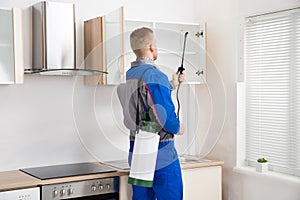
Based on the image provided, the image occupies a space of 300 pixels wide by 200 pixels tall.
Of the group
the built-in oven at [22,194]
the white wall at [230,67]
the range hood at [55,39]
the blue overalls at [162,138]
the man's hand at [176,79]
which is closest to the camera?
the built-in oven at [22,194]

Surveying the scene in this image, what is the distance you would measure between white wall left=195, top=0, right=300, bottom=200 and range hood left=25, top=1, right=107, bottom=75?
1.04 m

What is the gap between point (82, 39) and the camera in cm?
352

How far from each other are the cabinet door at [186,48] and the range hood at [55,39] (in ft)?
1.62

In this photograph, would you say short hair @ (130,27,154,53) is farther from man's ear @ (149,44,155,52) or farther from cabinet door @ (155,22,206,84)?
cabinet door @ (155,22,206,84)

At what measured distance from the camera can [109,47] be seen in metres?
3.28

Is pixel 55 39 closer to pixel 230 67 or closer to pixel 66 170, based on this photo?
pixel 66 170

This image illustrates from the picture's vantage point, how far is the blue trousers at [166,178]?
3.05 metres

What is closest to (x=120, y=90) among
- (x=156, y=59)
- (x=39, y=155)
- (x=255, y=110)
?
(x=156, y=59)

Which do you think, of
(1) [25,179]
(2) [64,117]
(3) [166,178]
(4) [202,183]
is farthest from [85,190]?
(4) [202,183]

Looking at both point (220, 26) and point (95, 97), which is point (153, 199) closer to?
point (95, 97)

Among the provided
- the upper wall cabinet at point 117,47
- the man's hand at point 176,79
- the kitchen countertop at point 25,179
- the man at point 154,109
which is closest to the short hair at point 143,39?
the man at point 154,109

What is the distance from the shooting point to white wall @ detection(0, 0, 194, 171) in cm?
327

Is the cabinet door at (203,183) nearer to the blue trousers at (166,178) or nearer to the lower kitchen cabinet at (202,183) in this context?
the lower kitchen cabinet at (202,183)

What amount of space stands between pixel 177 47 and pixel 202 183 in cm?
97
